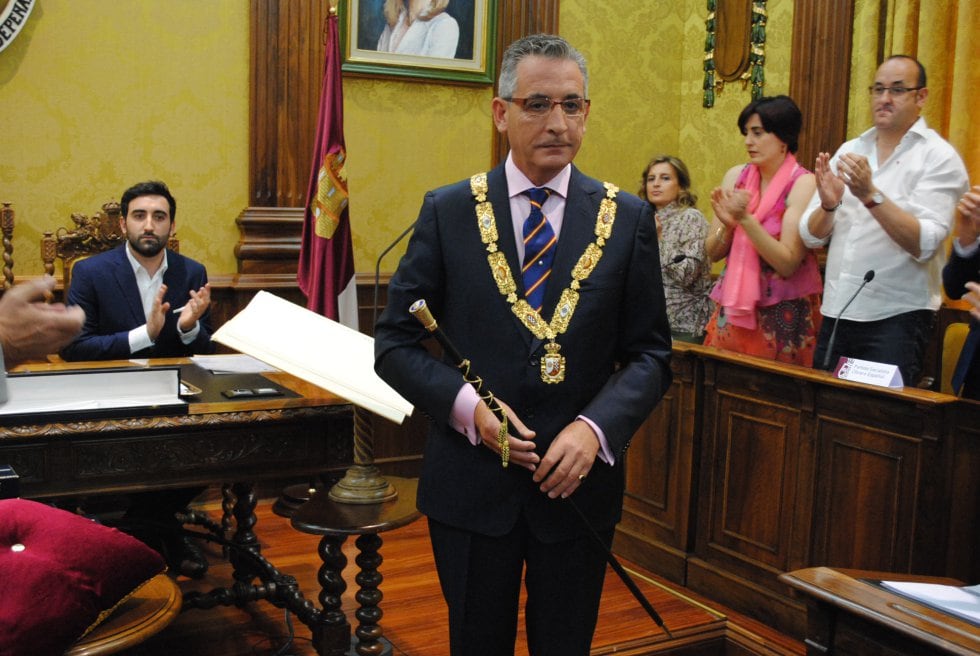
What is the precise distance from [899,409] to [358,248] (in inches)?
119

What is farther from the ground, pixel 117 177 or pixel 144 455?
pixel 117 177

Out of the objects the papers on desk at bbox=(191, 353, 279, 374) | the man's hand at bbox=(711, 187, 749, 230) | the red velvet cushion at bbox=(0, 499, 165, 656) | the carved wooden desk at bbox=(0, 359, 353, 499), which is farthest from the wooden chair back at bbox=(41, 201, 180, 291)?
the red velvet cushion at bbox=(0, 499, 165, 656)

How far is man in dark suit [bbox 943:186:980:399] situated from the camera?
3109mm

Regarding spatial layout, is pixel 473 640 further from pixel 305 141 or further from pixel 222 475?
pixel 305 141

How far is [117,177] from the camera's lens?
4770 millimetres

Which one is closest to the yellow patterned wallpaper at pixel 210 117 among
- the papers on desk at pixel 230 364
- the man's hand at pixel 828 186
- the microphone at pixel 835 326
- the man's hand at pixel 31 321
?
the papers on desk at pixel 230 364

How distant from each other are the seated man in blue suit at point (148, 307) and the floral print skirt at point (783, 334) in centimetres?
206

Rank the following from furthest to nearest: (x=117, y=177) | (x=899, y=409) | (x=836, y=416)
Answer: (x=117, y=177), (x=836, y=416), (x=899, y=409)

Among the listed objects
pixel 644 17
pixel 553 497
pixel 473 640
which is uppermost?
pixel 644 17

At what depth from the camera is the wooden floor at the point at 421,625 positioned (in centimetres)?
336

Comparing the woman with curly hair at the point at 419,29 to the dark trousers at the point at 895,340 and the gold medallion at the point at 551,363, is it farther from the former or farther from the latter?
the gold medallion at the point at 551,363

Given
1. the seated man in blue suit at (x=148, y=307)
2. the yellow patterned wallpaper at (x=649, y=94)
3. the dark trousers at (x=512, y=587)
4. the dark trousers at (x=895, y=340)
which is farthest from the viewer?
the yellow patterned wallpaper at (x=649, y=94)

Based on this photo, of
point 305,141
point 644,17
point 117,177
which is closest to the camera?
point 117,177

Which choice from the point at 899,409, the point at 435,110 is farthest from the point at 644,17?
the point at 899,409
